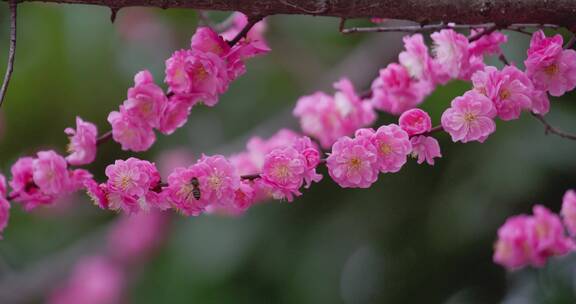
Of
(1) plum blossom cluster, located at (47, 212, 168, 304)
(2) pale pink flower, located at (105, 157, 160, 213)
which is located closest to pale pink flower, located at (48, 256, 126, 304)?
(1) plum blossom cluster, located at (47, 212, 168, 304)

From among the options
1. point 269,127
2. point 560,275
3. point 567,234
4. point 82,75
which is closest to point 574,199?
point 567,234

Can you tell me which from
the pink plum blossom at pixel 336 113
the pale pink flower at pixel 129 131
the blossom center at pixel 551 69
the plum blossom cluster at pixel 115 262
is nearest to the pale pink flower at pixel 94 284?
the plum blossom cluster at pixel 115 262

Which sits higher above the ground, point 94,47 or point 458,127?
A: point 458,127

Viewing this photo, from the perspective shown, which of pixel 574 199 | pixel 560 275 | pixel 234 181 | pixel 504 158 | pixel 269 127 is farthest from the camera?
pixel 269 127

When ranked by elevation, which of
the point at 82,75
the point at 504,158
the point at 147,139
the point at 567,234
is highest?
the point at 147,139

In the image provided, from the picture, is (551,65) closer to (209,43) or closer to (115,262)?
(209,43)

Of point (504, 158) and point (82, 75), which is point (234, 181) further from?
point (82, 75)

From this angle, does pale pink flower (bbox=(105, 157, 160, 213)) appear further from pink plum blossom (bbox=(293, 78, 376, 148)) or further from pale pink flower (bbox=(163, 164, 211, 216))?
pink plum blossom (bbox=(293, 78, 376, 148))

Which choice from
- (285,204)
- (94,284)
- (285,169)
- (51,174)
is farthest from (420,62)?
(94,284)
